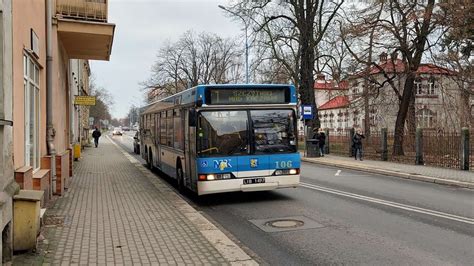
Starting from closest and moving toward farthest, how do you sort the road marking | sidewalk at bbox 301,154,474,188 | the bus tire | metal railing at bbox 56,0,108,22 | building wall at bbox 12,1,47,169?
1. building wall at bbox 12,1,47,169
2. the road marking
3. the bus tire
4. metal railing at bbox 56,0,108,22
5. sidewalk at bbox 301,154,474,188

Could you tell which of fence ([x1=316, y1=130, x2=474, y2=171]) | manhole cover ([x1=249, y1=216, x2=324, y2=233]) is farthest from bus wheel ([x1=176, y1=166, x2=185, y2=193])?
fence ([x1=316, y1=130, x2=474, y2=171])

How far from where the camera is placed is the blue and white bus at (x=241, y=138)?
34.4 ft

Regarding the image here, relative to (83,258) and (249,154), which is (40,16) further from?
(83,258)

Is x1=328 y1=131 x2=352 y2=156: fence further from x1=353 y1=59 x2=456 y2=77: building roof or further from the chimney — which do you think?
the chimney

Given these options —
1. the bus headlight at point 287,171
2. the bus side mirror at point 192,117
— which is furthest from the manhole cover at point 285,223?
the bus side mirror at point 192,117

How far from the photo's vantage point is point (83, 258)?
19.9 feet

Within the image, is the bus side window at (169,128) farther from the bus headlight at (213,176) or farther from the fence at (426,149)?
the fence at (426,149)

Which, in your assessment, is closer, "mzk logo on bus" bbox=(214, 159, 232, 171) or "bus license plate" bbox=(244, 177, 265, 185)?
"mzk logo on bus" bbox=(214, 159, 232, 171)

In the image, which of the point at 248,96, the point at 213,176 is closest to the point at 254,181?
the point at 213,176

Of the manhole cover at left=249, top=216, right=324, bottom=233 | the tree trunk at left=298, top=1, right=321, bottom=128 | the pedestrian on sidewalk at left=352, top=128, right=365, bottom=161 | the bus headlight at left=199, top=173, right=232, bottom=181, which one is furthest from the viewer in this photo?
the tree trunk at left=298, top=1, right=321, bottom=128

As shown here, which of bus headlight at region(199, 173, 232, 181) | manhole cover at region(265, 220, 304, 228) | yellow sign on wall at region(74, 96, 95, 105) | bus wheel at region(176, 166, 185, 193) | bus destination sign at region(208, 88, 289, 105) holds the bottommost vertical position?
manhole cover at region(265, 220, 304, 228)

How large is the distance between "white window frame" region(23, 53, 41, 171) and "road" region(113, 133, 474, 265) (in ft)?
11.8

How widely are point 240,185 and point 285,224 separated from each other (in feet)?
7.60

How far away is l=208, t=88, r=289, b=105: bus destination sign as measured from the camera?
421 inches
